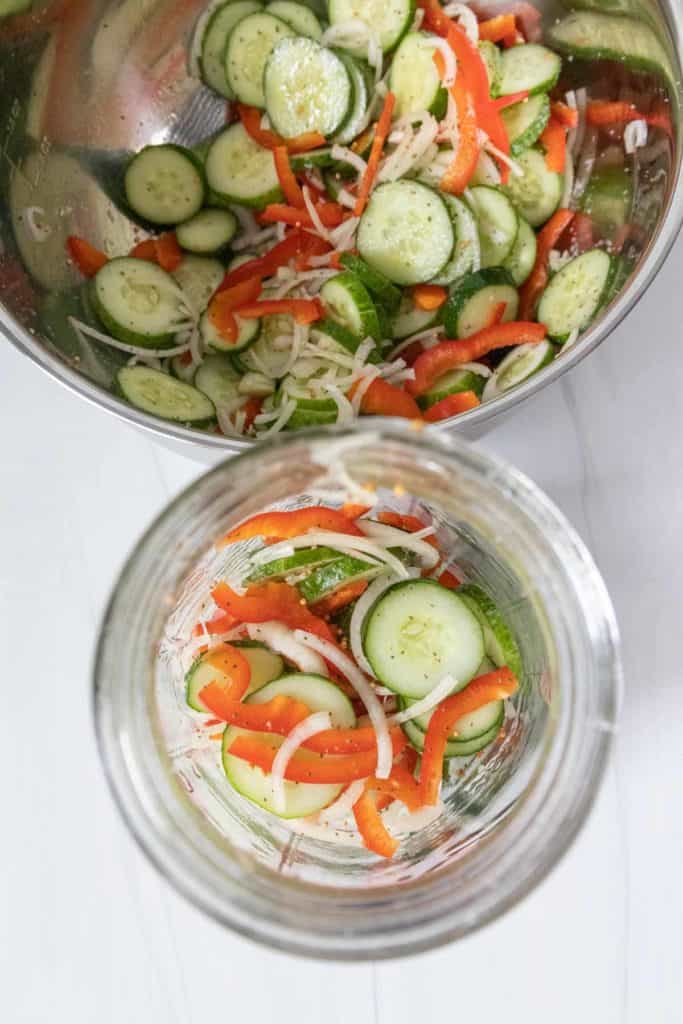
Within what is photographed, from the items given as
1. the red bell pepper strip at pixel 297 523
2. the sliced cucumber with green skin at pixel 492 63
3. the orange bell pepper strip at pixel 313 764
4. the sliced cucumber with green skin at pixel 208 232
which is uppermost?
the sliced cucumber with green skin at pixel 492 63

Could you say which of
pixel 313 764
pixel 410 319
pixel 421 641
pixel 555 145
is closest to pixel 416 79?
pixel 555 145

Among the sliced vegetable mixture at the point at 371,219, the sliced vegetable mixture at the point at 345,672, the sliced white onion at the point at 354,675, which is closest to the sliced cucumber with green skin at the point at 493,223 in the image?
the sliced vegetable mixture at the point at 371,219

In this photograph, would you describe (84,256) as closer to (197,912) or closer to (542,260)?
(542,260)

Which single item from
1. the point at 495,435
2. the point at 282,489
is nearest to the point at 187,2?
the point at 495,435

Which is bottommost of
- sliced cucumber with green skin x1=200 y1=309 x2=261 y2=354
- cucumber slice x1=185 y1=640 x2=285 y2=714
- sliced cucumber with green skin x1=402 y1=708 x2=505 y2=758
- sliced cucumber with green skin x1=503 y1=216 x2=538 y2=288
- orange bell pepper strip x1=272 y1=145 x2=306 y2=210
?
sliced cucumber with green skin x1=402 y1=708 x2=505 y2=758

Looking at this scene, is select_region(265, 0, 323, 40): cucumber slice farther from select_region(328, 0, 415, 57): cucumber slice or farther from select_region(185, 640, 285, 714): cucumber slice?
select_region(185, 640, 285, 714): cucumber slice

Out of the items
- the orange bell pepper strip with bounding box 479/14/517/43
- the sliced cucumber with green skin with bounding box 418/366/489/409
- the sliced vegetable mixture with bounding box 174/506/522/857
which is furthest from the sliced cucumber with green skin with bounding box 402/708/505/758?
the orange bell pepper strip with bounding box 479/14/517/43

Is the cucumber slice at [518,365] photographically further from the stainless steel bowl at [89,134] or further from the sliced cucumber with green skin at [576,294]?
the stainless steel bowl at [89,134]
